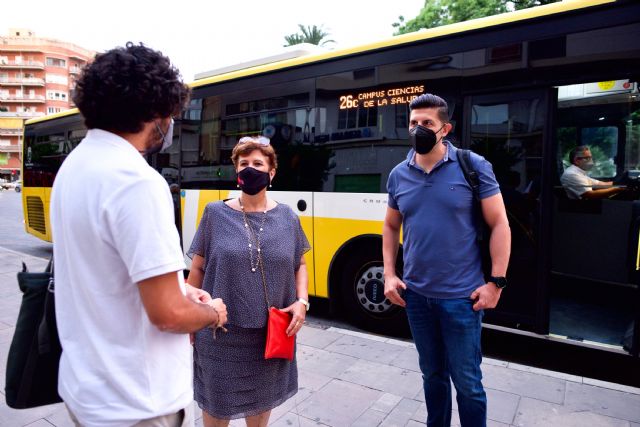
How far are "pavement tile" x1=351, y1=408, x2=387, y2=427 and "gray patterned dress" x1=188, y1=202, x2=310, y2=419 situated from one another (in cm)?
106

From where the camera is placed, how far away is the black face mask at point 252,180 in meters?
2.36

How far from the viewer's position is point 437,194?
8.23 feet

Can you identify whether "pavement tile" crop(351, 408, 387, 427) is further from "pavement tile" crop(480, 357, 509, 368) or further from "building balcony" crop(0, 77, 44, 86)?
"building balcony" crop(0, 77, 44, 86)

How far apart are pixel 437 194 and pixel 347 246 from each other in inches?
118

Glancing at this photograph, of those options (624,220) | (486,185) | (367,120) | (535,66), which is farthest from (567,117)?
(486,185)

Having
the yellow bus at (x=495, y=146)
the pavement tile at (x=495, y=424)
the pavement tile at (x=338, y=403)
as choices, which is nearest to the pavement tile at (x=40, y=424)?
Answer: the pavement tile at (x=338, y=403)

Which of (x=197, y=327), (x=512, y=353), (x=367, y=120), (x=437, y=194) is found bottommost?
(x=512, y=353)

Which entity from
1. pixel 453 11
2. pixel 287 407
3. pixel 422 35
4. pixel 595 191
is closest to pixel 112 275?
pixel 287 407

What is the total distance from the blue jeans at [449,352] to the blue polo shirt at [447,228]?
84 mm

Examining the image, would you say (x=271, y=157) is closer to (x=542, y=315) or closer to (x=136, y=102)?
(x=136, y=102)

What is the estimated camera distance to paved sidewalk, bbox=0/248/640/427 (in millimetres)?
3262

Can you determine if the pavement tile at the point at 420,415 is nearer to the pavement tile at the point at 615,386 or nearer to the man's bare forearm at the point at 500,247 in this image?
the man's bare forearm at the point at 500,247

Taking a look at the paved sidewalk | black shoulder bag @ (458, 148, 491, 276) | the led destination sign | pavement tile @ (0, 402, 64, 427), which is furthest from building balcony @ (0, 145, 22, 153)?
black shoulder bag @ (458, 148, 491, 276)

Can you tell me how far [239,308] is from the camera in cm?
225
